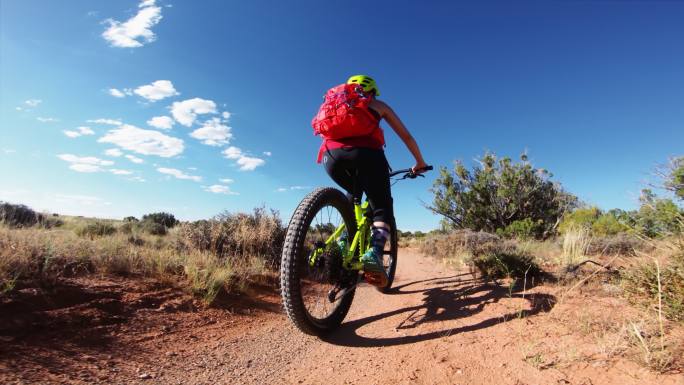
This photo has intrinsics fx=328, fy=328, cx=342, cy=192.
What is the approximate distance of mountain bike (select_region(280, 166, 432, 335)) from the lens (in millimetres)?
2592

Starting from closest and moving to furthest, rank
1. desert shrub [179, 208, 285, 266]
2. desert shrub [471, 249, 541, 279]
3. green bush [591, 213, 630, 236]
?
desert shrub [471, 249, 541, 279] < desert shrub [179, 208, 285, 266] < green bush [591, 213, 630, 236]

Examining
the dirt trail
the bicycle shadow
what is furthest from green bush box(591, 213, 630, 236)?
the dirt trail

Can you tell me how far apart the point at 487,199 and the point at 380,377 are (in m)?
14.9

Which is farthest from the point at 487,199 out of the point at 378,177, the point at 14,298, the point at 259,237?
the point at 14,298

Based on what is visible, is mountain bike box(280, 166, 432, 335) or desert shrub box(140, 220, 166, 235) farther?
desert shrub box(140, 220, 166, 235)

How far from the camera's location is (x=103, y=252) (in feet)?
14.5

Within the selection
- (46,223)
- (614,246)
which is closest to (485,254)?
(614,246)

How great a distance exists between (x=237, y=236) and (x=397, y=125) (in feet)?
13.6

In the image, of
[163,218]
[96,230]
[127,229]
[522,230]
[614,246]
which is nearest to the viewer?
[614,246]

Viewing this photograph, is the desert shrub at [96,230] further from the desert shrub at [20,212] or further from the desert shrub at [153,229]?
the desert shrub at [20,212]

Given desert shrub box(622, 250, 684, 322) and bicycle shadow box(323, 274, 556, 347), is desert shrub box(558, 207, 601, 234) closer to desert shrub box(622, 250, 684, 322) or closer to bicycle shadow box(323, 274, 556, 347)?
bicycle shadow box(323, 274, 556, 347)

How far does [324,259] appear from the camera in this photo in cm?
296

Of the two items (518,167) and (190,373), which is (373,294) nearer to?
(190,373)

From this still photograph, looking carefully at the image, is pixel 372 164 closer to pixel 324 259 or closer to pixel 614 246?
pixel 324 259
